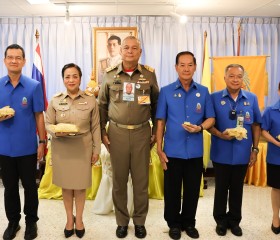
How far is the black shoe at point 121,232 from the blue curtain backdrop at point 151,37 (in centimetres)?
300

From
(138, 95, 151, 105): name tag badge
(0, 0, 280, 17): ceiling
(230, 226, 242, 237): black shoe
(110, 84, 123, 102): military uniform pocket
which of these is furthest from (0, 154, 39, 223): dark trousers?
(0, 0, 280, 17): ceiling

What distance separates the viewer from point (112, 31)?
194 inches

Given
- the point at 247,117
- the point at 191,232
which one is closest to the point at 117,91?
the point at 247,117

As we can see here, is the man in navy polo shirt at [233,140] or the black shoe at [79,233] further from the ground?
the man in navy polo shirt at [233,140]

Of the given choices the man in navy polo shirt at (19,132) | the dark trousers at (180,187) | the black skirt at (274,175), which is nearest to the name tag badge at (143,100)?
the dark trousers at (180,187)

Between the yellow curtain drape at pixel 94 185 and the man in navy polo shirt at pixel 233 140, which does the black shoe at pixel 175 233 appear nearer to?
the man in navy polo shirt at pixel 233 140

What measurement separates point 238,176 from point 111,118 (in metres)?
1.22

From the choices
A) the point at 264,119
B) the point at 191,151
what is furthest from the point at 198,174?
the point at 264,119

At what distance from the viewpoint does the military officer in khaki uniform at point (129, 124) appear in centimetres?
255

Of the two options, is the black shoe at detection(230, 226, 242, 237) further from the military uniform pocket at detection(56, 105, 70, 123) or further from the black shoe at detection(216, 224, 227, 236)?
the military uniform pocket at detection(56, 105, 70, 123)

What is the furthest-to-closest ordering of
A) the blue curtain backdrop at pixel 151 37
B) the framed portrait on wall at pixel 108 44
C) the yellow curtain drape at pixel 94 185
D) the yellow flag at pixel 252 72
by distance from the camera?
1. the blue curtain backdrop at pixel 151 37
2. the framed portrait on wall at pixel 108 44
3. the yellow flag at pixel 252 72
4. the yellow curtain drape at pixel 94 185

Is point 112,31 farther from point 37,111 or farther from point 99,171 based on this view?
point 37,111

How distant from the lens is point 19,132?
97.2 inches

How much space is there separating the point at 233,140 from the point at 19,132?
70.5 inches
